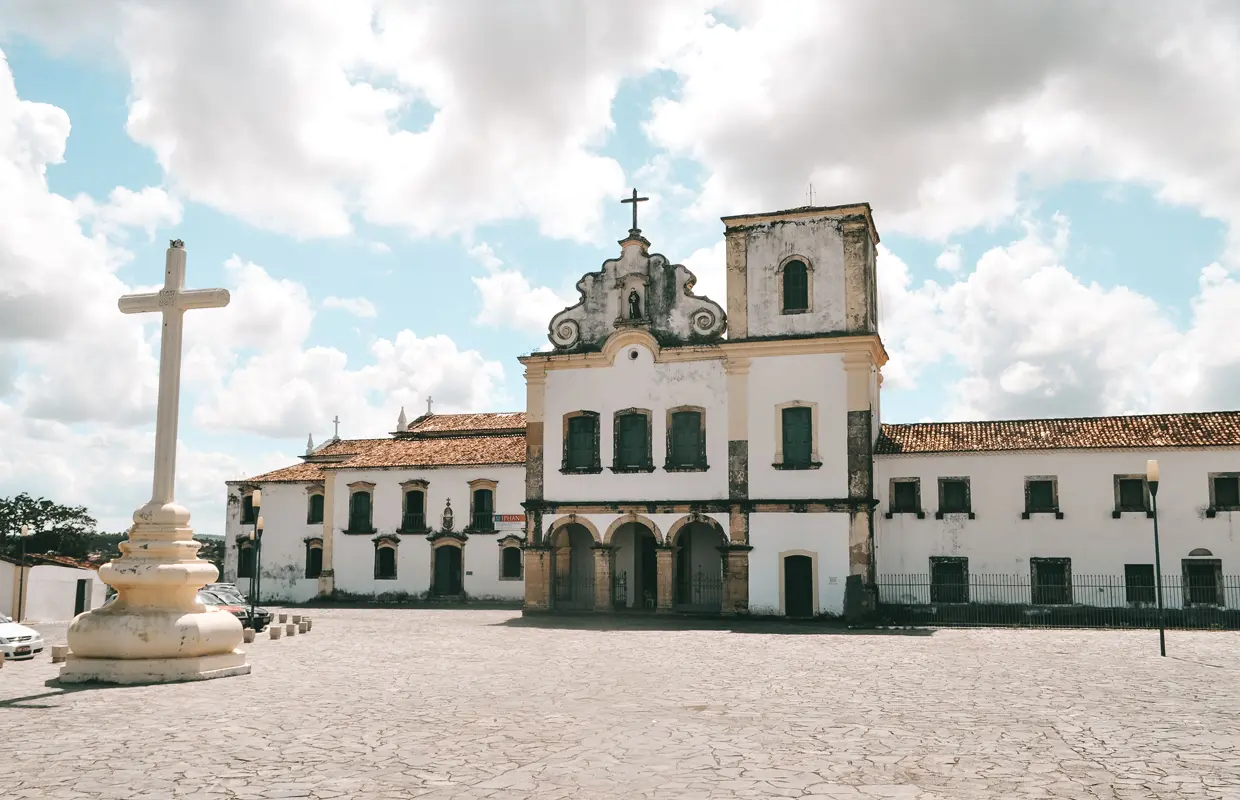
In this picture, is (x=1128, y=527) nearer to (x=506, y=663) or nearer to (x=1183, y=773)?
(x=506, y=663)

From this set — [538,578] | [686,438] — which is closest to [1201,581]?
[686,438]

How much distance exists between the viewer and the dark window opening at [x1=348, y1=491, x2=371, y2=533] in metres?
41.3

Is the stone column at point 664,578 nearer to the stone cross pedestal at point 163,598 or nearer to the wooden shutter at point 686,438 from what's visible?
the wooden shutter at point 686,438

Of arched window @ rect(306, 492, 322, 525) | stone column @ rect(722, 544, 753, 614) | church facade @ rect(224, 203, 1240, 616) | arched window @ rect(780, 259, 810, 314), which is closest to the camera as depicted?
church facade @ rect(224, 203, 1240, 616)

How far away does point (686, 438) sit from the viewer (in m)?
30.8

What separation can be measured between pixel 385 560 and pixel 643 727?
3184 cm

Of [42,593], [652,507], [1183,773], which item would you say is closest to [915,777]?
[1183,773]

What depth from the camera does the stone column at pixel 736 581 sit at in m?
29.4

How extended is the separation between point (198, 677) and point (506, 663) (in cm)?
507

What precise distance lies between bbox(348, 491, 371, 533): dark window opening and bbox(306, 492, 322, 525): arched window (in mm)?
2359

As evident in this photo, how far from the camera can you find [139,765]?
8695 millimetres

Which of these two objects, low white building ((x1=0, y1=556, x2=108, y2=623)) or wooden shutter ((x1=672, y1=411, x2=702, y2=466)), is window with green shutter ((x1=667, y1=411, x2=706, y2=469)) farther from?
low white building ((x1=0, y1=556, x2=108, y2=623))

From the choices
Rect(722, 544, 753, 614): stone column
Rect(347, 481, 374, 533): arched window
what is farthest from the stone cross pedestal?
Rect(347, 481, 374, 533): arched window

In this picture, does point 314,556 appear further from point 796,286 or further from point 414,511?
point 796,286
